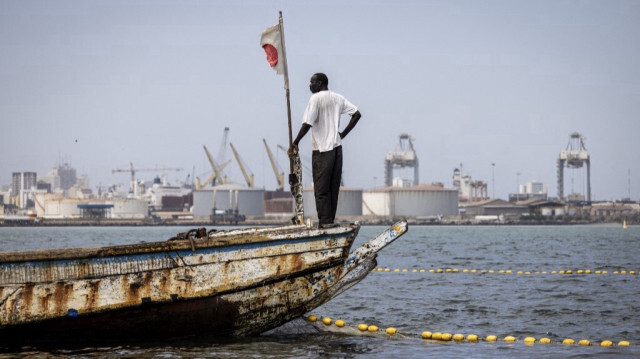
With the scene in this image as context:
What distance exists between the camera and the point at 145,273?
37.1 feet

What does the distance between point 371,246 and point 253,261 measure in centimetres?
157

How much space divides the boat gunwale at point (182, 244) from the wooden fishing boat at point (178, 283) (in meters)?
0.01

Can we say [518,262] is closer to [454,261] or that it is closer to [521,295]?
[454,261]

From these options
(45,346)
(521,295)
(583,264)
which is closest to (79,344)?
(45,346)

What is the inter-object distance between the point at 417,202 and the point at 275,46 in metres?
174

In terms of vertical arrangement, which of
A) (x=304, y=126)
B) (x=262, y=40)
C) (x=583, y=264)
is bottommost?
(x=583, y=264)

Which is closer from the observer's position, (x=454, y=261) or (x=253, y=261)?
(x=253, y=261)

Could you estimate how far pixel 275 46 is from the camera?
12.5m

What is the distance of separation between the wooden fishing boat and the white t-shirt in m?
1.12

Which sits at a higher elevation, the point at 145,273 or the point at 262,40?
the point at 262,40

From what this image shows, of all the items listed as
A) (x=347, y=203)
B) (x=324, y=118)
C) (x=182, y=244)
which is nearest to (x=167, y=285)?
(x=182, y=244)

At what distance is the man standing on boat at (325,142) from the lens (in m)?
11.9

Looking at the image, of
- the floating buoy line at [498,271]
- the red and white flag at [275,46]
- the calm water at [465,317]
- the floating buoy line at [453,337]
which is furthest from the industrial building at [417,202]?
the red and white flag at [275,46]

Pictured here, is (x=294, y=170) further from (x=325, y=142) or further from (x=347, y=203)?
(x=347, y=203)
